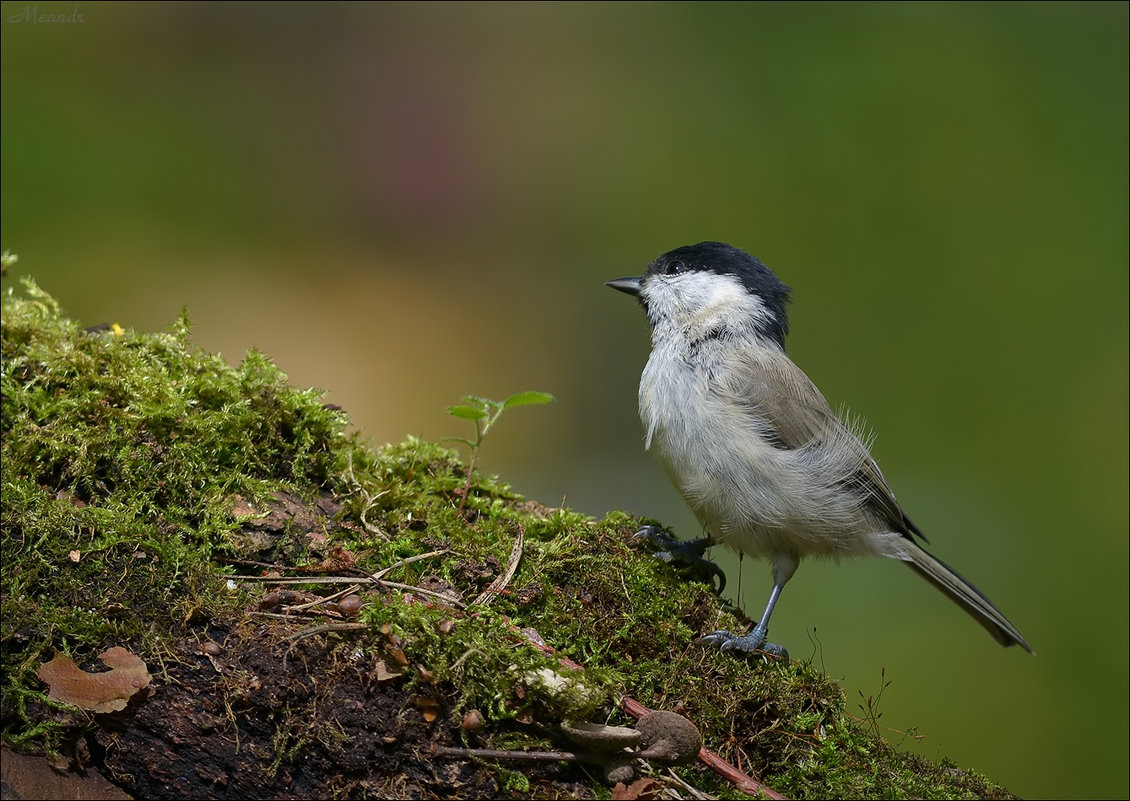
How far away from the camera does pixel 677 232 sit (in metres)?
8.42

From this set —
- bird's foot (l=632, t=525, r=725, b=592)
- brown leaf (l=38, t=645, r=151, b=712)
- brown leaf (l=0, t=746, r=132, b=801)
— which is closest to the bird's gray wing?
bird's foot (l=632, t=525, r=725, b=592)

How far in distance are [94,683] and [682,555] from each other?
5.97 ft

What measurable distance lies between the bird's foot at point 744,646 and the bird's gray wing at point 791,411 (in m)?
0.94

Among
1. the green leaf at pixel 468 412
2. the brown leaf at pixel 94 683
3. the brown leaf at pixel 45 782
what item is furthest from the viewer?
the green leaf at pixel 468 412

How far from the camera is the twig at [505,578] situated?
238 cm

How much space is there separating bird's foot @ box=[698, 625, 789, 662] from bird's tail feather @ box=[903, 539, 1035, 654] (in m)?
1.31

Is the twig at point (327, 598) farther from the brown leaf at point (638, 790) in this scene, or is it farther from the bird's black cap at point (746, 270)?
the bird's black cap at point (746, 270)

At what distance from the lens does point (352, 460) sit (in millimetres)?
2846

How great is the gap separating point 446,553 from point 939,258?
728cm

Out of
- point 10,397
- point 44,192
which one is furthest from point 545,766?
point 44,192

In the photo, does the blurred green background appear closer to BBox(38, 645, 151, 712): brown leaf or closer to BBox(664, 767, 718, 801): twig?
BBox(664, 767, 718, 801): twig

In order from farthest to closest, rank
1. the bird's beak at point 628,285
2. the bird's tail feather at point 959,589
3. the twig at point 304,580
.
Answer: the bird's beak at point 628,285 < the bird's tail feather at point 959,589 < the twig at point 304,580

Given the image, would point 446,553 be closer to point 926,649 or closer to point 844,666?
point 844,666

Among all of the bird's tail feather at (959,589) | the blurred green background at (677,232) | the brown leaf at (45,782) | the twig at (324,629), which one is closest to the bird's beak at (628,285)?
the bird's tail feather at (959,589)
